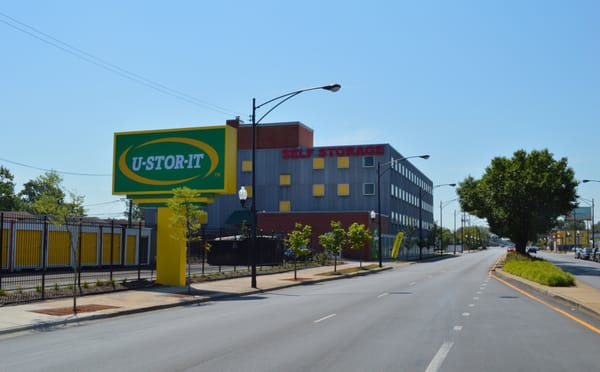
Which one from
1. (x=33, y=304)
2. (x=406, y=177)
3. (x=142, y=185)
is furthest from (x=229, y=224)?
(x=33, y=304)

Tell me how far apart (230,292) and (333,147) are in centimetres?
4976

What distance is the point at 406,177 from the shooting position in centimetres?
8675

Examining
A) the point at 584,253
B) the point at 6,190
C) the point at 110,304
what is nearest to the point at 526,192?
the point at 584,253

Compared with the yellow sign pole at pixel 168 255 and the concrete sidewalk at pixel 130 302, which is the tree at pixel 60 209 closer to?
the concrete sidewalk at pixel 130 302

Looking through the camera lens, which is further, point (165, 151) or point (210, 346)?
point (165, 151)

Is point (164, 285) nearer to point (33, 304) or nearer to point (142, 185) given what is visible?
point (142, 185)

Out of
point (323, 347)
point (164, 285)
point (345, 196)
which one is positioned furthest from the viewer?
point (345, 196)

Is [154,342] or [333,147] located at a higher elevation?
[333,147]

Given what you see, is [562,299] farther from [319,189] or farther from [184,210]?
[319,189]

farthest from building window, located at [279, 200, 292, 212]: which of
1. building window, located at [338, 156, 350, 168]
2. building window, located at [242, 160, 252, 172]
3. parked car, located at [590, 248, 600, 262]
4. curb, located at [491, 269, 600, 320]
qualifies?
curb, located at [491, 269, 600, 320]

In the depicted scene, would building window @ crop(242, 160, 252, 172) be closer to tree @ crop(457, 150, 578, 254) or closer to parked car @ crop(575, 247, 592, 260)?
tree @ crop(457, 150, 578, 254)

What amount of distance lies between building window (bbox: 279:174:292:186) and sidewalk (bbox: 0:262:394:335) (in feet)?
152

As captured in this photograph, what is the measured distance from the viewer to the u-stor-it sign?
84.0ft

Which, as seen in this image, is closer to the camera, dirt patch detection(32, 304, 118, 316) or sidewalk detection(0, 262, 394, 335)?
sidewalk detection(0, 262, 394, 335)
